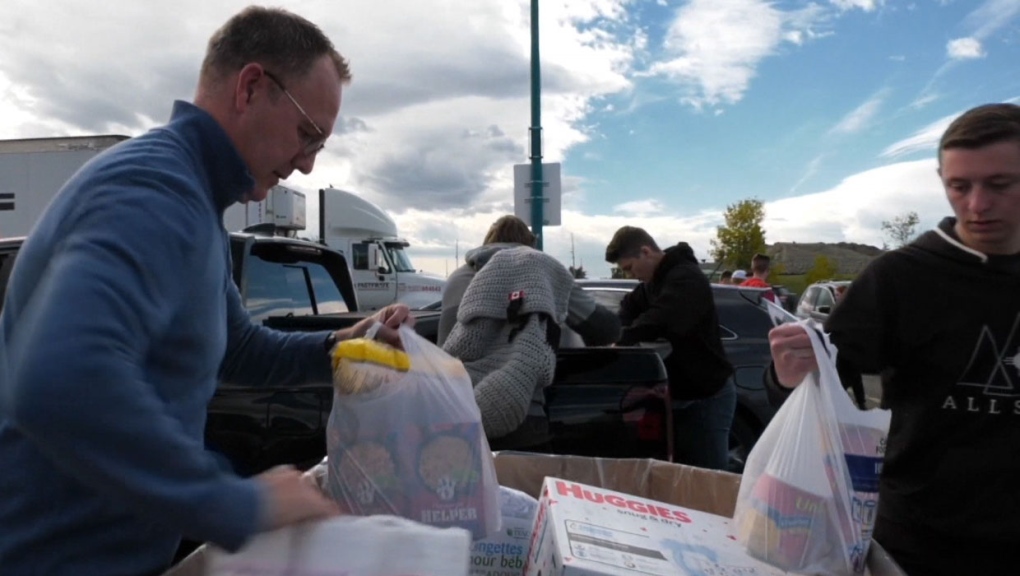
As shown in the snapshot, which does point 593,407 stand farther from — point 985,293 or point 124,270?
point 124,270

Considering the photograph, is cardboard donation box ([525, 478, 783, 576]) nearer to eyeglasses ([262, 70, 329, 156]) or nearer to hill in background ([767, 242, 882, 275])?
eyeglasses ([262, 70, 329, 156])

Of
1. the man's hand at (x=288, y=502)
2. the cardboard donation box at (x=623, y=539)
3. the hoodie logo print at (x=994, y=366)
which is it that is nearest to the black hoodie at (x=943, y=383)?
the hoodie logo print at (x=994, y=366)

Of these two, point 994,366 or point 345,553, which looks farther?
point 994,366

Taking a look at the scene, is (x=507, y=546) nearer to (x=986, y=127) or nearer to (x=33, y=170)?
(x=986, y=127)

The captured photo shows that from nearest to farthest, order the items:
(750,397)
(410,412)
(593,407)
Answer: (410,412) < (593,407) < (750,397)

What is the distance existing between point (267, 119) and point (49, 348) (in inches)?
23.4

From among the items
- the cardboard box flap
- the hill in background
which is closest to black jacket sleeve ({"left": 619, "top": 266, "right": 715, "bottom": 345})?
the cardboard box flap

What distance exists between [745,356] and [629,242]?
6.43ft

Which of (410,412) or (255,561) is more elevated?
(410,412)

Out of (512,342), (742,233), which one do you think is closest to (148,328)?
(512,342)

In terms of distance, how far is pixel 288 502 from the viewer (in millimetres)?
1069

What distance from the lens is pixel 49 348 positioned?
941 millimetres

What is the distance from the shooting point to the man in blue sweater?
96 cm

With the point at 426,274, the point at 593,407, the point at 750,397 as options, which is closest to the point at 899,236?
the point at 426,274
